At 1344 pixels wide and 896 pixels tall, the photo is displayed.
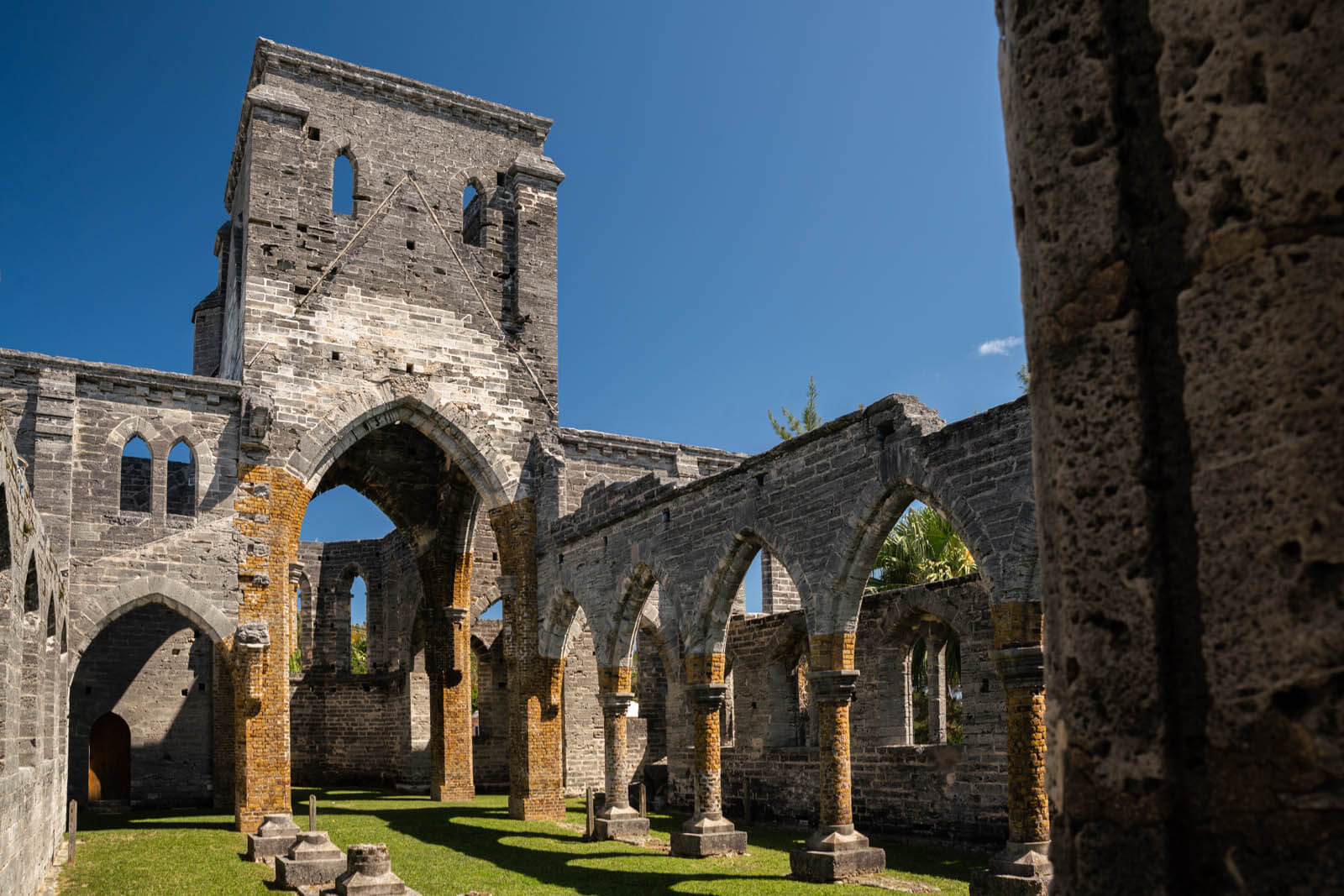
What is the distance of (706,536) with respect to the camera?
635 inches

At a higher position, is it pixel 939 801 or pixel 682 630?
pixel 682 630

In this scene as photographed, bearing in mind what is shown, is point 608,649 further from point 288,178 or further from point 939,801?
point 288,178

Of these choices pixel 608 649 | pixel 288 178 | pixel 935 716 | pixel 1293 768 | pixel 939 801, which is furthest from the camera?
pixel 288 178

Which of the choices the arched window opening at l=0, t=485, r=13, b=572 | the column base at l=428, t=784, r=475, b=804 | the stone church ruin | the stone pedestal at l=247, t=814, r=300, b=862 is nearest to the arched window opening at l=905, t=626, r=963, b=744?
the stone church ruin

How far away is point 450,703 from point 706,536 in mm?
10356

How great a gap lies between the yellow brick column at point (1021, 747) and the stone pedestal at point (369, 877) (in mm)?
5323

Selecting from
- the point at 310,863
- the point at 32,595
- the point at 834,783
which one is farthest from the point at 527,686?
the point at 32,595

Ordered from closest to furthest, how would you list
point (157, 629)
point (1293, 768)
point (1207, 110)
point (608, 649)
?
point (1293, 768) < point (1207, 110) < point (608, 649) < point (157, 629)

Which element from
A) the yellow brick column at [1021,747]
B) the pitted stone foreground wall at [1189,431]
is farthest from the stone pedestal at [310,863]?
the pitted stone foreground wall at [1189,431]

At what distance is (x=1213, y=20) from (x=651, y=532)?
52.7 feet

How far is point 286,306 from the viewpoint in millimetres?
19750

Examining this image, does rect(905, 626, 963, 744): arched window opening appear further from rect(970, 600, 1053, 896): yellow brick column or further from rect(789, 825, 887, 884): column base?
rect(970, 600, 1053, 896): yellow brick column

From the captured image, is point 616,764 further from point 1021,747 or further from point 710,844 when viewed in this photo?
point 1021,747

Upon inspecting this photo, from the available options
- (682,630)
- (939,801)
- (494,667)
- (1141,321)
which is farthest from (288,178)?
(1141,321)
